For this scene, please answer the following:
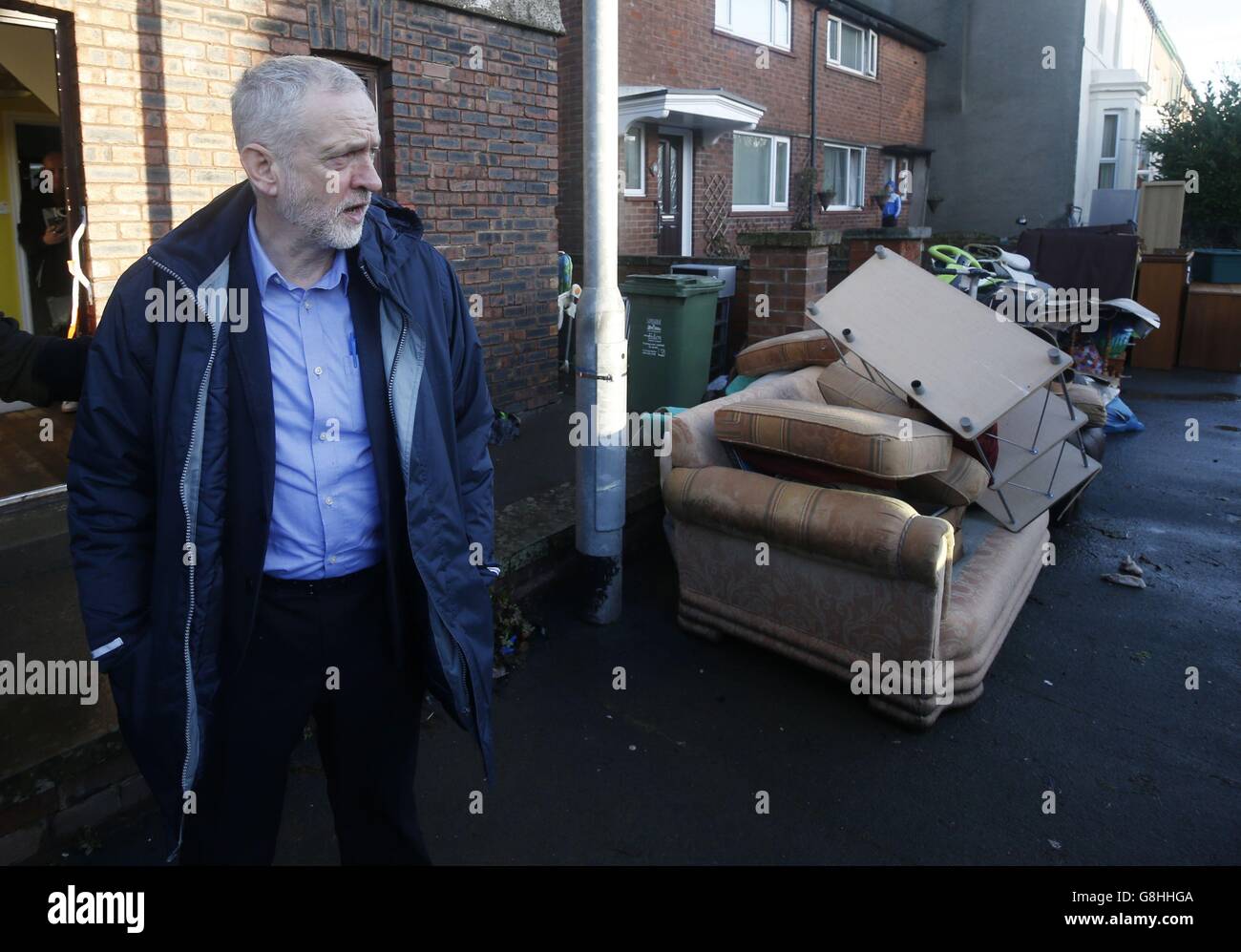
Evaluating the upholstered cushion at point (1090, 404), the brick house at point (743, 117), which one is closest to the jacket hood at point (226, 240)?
the upholstered cushion at point (1090, 404)

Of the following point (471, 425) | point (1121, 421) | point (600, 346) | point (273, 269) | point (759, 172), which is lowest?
point (1121, 421)

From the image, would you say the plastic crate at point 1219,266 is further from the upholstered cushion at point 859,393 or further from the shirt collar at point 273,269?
the shirt collar at point 273,269

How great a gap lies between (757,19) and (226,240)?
1578 centimetres

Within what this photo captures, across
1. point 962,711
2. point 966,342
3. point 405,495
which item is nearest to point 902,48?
point 966,342

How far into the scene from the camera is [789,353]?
5.13 metres

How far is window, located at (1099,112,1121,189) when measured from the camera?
2350 centimetres

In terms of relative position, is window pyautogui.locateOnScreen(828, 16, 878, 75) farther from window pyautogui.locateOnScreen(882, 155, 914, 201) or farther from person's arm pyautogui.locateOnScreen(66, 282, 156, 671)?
person's arm pyautogui.locateOnScreen(66, 282, 156, 671)

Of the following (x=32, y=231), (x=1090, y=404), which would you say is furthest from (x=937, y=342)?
(x=32, y=231)

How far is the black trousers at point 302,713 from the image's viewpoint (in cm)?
196

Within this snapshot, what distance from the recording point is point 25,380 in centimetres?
203

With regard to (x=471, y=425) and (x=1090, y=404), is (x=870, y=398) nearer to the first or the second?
(x=1090, y=404)

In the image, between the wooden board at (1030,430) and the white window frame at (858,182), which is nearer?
the wooden board at (1030,430)

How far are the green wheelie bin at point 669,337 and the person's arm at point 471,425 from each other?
447 cm

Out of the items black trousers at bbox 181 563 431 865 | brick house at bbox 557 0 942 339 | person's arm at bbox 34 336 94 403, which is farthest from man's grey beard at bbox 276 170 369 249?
brick house at bbox 557 0 942 339
